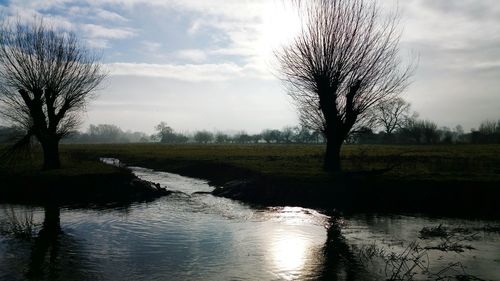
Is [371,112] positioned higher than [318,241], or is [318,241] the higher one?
[371,112]

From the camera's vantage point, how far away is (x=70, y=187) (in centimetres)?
2572

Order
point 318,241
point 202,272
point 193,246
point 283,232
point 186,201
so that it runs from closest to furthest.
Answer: point 202,272 < point 193,246 < point 318,241 < point 283,232 < point 186,201

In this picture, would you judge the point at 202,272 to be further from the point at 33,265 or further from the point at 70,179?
the point at 70,179

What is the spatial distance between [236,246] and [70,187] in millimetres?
15481

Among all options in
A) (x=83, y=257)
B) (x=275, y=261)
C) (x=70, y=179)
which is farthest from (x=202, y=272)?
(x=70, y=179)

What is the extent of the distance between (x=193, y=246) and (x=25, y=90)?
2346 cm

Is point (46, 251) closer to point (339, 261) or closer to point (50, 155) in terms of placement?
point (339, 261)

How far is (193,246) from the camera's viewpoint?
14656 millimetres

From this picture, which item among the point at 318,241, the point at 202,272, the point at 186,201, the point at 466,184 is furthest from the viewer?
the point at 186,201

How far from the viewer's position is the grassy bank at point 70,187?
81.3 feet

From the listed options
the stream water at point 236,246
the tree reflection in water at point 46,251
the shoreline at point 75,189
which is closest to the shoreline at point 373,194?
the stream water at point 236,246

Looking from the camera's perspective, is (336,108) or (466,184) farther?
(336,108)

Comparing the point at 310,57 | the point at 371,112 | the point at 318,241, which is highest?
the point at 310,57

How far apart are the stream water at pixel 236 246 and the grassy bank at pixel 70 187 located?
268 centimetres
